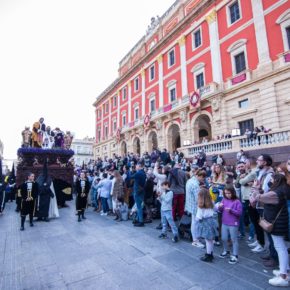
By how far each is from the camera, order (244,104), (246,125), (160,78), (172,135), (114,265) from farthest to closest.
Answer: (160,78) < (172,135) < (244,104) < (246,125) < (114,265)

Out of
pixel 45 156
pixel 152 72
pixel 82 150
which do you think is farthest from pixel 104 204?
pixel 82 150

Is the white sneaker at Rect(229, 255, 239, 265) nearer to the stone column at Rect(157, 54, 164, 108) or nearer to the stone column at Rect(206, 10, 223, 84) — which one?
the stone column at Rect(206, 10, 223, 84)

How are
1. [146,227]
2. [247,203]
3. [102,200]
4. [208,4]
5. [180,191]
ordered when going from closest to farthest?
[247,203]
[180,191]
[146,227]
[102,200]
[208,4]

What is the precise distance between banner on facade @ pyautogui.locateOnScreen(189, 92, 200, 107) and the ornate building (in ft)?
0.35

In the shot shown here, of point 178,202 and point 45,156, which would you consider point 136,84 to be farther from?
point 178,202

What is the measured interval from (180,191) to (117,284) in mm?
2959

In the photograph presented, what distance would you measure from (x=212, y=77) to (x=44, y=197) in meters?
16.6

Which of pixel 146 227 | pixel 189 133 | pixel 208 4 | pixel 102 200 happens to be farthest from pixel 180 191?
pixel 208 4

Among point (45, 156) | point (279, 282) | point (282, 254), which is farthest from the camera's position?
point (45, 156)

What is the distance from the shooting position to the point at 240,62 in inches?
611

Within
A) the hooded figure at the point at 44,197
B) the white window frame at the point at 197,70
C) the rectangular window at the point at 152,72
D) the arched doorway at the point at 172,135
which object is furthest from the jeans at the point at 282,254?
the rectangular window at the point at 152,72

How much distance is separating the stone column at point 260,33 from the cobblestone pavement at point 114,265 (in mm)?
14144

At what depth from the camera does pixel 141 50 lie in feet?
96.6

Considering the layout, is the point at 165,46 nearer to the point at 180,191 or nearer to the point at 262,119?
the point at 262,119
